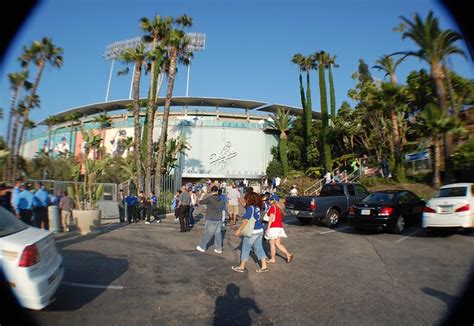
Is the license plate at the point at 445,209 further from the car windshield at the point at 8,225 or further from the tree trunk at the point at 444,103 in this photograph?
the tree trunk at the point at 444,103

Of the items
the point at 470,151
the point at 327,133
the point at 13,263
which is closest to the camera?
the point at 13,263

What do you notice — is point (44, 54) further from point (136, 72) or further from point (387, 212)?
point (387, 212)

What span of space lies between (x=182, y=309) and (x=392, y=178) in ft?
72.5

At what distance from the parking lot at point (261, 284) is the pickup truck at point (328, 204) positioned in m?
3.10

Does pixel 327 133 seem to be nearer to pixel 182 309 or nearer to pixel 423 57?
pixel 423 57

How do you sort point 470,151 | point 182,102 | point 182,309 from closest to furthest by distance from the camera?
point 182,309
point 470,151
point 182,102

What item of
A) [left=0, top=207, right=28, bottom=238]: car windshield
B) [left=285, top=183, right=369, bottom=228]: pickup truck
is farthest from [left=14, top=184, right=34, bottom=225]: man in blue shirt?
[left=285, top=183, right=369, bottom=228]: pickup truck

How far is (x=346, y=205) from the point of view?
1348cm

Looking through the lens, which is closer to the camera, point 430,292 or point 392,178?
point 430,292

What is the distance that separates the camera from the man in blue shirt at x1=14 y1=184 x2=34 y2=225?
9.41 metres

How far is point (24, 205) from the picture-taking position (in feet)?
31.2

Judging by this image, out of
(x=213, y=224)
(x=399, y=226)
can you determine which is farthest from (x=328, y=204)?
(x=213, y=224)

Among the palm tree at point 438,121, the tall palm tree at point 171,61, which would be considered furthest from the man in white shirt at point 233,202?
the palm tree at point 438,121

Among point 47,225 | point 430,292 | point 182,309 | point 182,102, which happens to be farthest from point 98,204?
point 182,102
